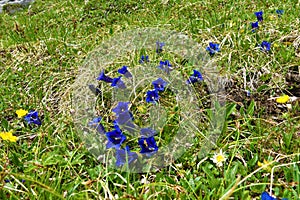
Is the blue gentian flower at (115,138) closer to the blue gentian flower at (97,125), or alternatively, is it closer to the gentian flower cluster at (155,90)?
the blue gentian flower at (97,125)

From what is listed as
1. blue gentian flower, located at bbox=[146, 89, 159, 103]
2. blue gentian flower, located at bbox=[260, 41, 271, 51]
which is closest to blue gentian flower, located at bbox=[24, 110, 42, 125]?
blue gentian flower, located at bbox=[146, 89, 159, 103]

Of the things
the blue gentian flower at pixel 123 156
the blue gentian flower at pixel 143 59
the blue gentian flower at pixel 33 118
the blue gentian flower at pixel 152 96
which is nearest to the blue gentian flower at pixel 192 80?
the blue gentian flower at pixel 152 96

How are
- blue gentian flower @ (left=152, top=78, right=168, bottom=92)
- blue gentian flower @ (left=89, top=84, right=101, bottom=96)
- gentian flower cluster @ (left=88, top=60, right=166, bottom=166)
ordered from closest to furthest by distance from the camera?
gentian flower cluster @ (left=88, top=60, right=166, bottom=166) → blue gentian flower @ (left=152, top=78, right=168, bottom=92) → blue gentian flower @ (left=89, top=84, right=101, bottom=96)

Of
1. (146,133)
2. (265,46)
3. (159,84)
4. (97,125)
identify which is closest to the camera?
(146,133)

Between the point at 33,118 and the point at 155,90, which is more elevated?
the point at 155,90

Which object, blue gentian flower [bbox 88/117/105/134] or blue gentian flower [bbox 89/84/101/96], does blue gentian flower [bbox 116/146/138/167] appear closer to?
blue gentian flower [bbox 88/117/105/134]

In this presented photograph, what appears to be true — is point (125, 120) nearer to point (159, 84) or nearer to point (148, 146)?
point (148, 146)

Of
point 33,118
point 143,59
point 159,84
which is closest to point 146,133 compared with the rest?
point 159,84

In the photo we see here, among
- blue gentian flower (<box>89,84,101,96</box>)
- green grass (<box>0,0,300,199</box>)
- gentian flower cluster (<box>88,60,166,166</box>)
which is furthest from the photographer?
blue gentian flower (<box>89,84,101,96</box>)
